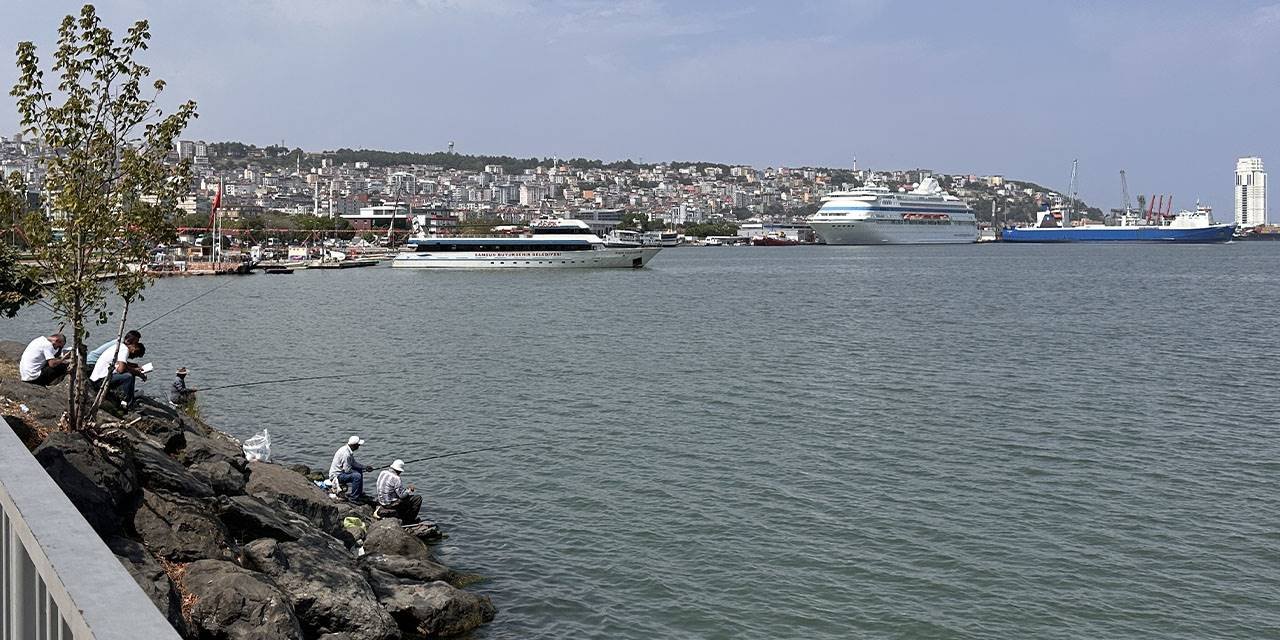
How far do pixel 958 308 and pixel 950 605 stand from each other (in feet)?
123

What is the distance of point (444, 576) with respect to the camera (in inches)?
418

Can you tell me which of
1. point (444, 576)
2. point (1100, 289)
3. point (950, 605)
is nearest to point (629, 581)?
point (444, 576)

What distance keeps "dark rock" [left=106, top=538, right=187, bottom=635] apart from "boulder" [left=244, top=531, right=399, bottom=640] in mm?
1566

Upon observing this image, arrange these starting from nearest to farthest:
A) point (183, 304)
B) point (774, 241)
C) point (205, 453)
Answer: point (205, 453), point (183, 304), point (774, 241)

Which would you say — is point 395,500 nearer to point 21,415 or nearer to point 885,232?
point 21,415

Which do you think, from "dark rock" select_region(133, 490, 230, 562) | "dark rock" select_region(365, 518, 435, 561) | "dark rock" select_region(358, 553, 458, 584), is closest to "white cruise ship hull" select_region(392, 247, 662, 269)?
"dark rock" select_region(365, 518, 435, 561)

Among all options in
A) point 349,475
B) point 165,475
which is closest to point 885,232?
point 349,475

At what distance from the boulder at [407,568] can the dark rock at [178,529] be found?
6.62 ft

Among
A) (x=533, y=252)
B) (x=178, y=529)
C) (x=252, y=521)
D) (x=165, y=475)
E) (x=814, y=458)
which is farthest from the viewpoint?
(x=533, y=252)

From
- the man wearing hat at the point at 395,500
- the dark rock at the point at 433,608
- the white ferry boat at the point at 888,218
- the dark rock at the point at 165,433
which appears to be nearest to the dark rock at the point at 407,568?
the dark rock at the point at 433,608

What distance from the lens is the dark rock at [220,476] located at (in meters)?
10.6

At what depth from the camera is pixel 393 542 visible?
36.1 feet

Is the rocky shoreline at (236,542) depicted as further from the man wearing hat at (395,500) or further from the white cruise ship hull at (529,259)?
the white cruise ship hull at (529,259)

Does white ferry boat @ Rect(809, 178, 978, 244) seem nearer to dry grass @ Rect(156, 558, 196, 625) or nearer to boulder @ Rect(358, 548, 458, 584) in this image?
boulder @ Rect(358, 548, 458, 584)
